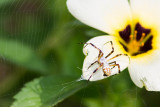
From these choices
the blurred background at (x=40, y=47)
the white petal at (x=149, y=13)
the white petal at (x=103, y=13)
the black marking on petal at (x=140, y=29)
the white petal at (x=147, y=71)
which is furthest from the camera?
the blurred background at (x=40, y=47)

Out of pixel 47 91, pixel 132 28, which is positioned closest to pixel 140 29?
pixel 132 28

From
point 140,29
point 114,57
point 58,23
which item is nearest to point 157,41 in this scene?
point 140,29

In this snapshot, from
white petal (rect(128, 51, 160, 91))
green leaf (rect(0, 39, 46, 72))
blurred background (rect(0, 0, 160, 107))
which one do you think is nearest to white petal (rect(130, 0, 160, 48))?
white petal (rect(128, 51, 160, 91))

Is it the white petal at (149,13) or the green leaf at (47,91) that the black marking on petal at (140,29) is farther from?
the green leaf at (47,91)

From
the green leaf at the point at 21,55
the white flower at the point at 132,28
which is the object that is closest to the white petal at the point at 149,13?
the white flower at the point at 132,28

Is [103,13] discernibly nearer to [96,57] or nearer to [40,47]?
[96,57]

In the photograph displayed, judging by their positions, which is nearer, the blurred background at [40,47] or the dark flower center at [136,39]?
the dark flower center at [136,39]
